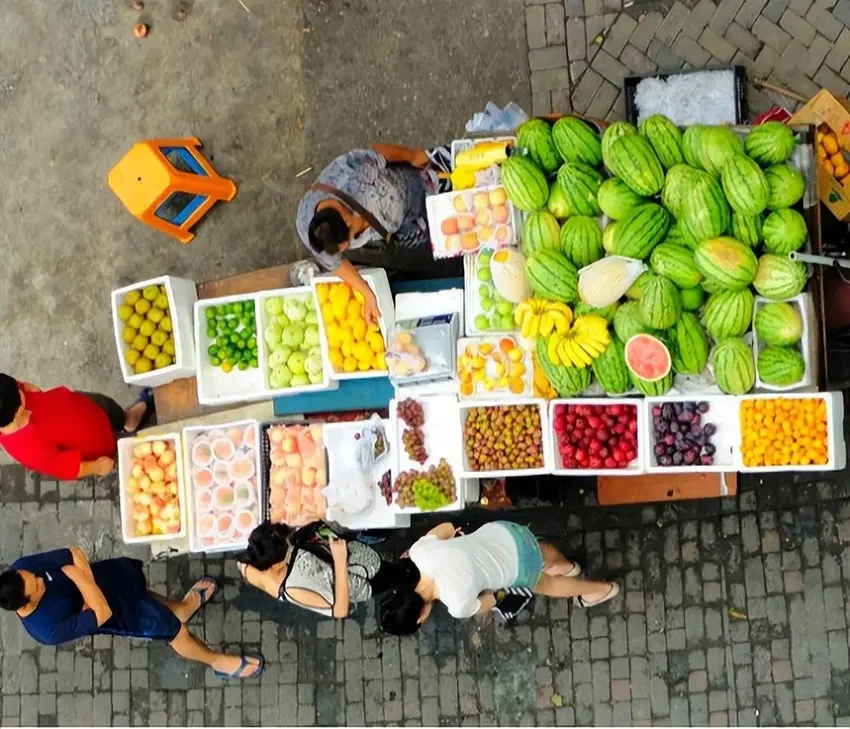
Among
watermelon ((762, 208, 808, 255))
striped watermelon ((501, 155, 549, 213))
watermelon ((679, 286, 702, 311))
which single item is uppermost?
striped watermelon ((501, 155, 549, 213))

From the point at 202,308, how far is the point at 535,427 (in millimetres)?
2526

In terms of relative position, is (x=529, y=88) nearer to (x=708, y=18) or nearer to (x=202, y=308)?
(x=708, y=18)

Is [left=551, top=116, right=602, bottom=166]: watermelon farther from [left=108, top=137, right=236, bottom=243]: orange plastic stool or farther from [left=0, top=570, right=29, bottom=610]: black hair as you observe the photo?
[left=0, top=570, right=29, bottom=610]: black hair

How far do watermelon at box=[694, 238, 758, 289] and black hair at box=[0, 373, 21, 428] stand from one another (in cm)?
398

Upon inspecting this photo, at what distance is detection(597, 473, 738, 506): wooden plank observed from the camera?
18.6ft

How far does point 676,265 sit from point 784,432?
3.40 feet

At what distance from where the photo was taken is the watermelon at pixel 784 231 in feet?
14.2

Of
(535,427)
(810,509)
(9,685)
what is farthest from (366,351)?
(9,685)

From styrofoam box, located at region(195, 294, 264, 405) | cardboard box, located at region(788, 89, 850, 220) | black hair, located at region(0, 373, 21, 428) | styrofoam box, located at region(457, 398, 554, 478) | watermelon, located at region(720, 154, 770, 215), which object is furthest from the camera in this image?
styrofoam box, located at region(195, 294, 264, 405)

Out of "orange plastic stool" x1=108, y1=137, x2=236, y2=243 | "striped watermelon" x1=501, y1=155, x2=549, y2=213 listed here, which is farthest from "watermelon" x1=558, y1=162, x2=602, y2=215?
"orange plastic stool" x1=108, y1=137, x2=236, y2=243

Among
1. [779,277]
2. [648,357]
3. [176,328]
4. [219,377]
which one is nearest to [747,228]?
[779,277]

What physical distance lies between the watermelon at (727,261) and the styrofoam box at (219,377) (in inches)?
118

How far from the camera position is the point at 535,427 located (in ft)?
16.6

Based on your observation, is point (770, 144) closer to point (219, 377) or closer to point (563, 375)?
point (563, 375)
